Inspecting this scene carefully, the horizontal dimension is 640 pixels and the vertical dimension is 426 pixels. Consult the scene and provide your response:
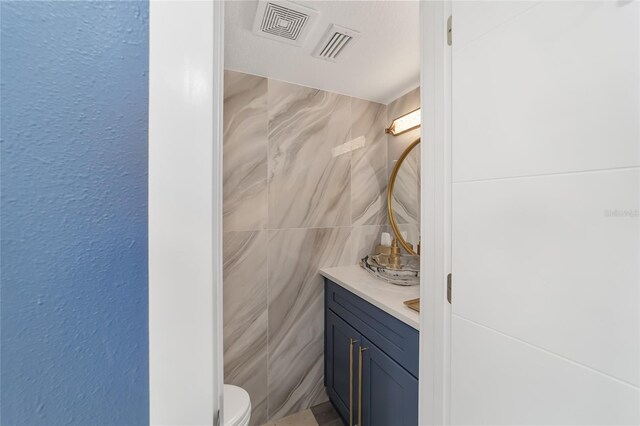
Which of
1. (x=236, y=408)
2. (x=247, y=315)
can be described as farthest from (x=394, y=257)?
(x=236, y=408)

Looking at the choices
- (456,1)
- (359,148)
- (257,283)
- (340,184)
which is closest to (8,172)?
(456,1)

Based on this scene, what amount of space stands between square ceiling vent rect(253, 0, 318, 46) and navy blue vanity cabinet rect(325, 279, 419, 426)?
1.30m

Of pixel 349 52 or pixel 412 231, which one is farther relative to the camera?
pixel 412 231

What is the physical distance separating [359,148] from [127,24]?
160cm

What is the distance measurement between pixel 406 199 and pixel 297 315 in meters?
1.04

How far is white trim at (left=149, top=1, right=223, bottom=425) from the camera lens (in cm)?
27

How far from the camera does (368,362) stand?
1.20 meters

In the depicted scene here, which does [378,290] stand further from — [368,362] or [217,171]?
[217,171]

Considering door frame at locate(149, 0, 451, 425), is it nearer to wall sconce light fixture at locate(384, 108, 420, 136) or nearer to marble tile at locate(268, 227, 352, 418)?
marble tile at locate(268, 227, 352, 418)

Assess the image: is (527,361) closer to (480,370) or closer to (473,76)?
(480,370)

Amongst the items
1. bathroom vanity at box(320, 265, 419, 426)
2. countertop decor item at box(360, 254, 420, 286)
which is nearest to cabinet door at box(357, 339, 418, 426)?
bathroom vanity at box(320, 265, 419, 426)

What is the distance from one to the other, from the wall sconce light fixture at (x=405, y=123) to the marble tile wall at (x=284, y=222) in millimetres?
170

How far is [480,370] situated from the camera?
66 cm

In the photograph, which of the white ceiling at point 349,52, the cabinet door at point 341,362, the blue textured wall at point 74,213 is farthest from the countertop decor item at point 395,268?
the blue textured wall at point 74,213
